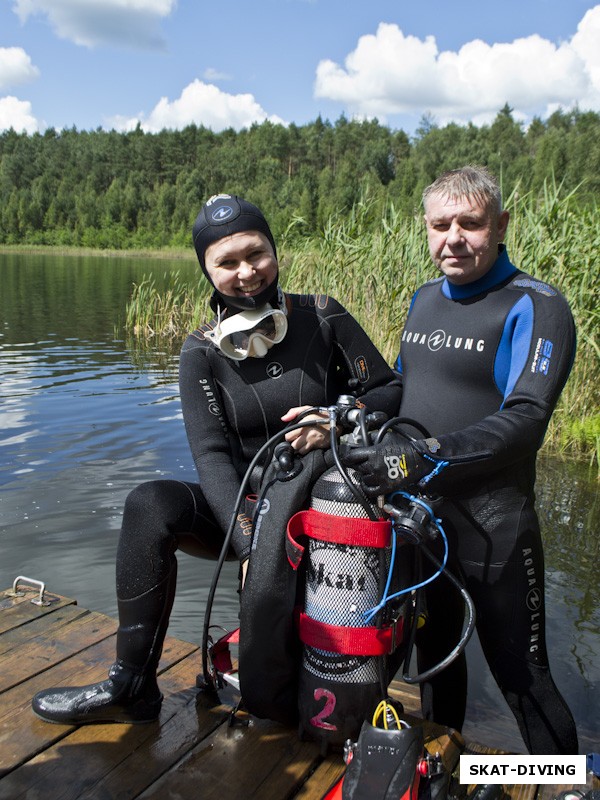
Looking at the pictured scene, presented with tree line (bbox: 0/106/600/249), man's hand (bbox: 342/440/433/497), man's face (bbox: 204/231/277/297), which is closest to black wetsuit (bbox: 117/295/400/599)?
man's face (bbox: 204/231/277/297)

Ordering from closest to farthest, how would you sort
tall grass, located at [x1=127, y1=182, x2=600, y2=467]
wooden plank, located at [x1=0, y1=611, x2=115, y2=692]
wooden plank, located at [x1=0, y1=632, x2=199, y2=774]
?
1. wooden plank, located at [x1=0, y1=632, x2=199, y2=774]
2. wooden plank, located at [x1=0, y1=611, x2=115, y2=692]
3. tall grass, located at [x1=127, y1=182, x2=600, y2=467]

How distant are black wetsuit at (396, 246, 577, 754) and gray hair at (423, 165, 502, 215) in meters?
0.22

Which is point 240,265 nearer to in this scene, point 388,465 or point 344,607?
point 388,465

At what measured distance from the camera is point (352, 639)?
6.16 ft

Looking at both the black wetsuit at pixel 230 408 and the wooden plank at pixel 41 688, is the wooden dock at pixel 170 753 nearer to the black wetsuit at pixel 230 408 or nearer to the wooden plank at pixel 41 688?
the wooden plank at pixel 41 688

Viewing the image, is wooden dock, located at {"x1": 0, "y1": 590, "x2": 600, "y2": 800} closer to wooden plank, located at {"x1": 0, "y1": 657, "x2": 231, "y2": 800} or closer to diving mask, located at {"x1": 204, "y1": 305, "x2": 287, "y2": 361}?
wooden plank, located at {"x1": 0, "y1": 657, "x2": 231, "y2": 800}

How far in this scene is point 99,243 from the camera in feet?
246

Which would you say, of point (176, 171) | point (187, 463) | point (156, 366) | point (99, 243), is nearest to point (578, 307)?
point (187, 463)

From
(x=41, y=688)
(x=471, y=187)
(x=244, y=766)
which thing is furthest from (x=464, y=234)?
(x=41, y=688)

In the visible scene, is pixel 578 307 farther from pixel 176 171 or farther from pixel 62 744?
pixel 176 171

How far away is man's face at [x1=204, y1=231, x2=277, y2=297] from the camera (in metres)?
2.34

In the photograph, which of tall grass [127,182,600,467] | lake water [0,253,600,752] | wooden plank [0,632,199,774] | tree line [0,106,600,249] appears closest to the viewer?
wooden plank [0,632,199,774]

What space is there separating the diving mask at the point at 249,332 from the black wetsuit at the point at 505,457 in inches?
21.8

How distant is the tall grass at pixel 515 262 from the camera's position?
609 cm
